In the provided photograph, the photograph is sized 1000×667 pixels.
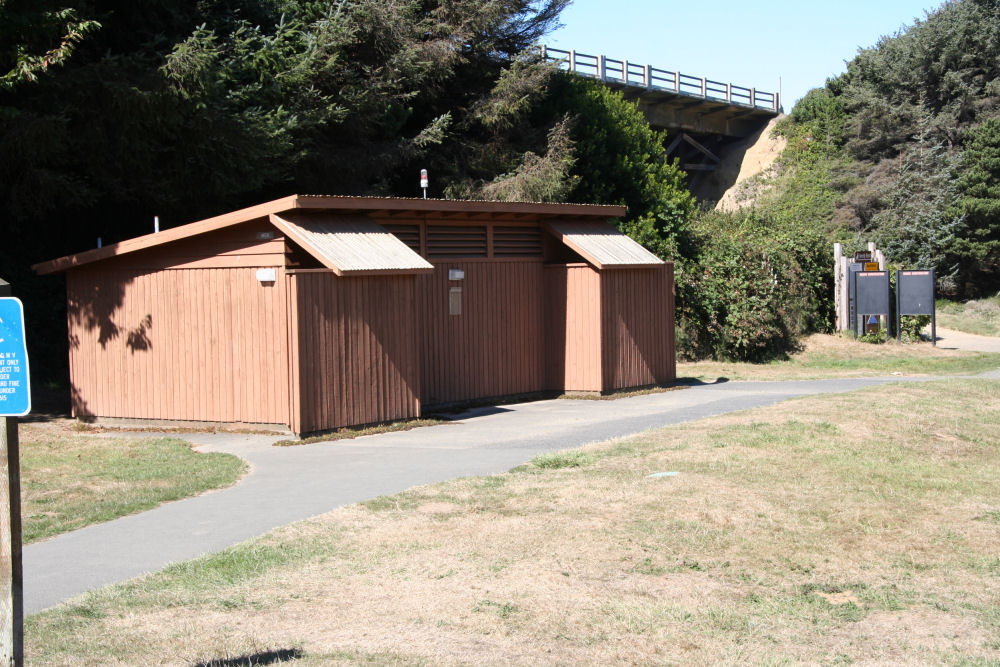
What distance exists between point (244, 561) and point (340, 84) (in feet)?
58.3

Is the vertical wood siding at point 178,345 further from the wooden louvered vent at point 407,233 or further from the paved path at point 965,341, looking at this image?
the paved path at point 965,341

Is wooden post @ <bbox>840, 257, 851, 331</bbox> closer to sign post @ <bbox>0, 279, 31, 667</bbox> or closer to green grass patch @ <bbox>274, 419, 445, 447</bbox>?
green grass patch @ <bbox>274, 419, 445, 447</bbox>

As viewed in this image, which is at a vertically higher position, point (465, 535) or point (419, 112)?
point (419, 112)

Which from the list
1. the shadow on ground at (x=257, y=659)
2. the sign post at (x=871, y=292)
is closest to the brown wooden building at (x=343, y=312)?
the shadow on ground at (x=257, y=659)

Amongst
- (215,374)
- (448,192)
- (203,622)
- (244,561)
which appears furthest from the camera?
(448,192)

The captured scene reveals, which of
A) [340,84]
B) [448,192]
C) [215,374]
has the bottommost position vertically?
[215,374]

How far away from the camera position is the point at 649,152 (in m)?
32.8

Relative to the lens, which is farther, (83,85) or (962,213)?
(962,213)

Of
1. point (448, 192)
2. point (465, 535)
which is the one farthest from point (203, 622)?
point (448, 192)

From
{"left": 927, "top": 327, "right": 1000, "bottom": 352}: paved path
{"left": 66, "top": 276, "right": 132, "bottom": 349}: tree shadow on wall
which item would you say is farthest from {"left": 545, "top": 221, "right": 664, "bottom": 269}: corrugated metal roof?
{"left": 927, "top": 327, "right": 1000, "bottom": 352}: paved path

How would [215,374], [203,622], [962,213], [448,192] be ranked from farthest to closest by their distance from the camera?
[962,213] < [448,192] < [215,374] < [203,622]

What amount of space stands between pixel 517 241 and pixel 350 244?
14.8 ft

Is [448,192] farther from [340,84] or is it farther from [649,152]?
[649,152]

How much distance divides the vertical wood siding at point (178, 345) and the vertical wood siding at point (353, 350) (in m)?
0.34
